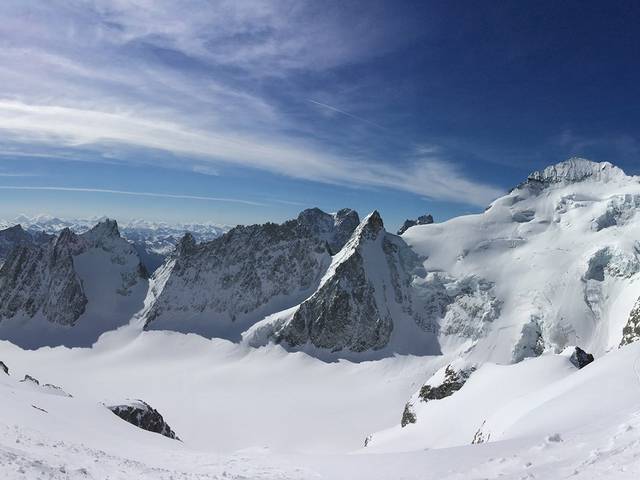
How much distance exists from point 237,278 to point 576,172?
129 meters

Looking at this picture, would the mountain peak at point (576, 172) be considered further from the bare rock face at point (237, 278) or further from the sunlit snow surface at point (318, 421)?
the sunlit snow surface at point (318, 421)

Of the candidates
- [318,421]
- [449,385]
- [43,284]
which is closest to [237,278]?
[43,284]

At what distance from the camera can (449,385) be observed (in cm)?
5497

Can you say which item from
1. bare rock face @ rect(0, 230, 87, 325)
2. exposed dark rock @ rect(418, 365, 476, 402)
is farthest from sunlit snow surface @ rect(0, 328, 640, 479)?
bare rock face @ rect(0, 230, 87, 325)

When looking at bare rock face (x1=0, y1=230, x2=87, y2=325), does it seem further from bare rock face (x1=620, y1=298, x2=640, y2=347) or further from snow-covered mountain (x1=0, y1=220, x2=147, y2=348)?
bare rock face (x1=620, y1=298, x2=640, y2=347)

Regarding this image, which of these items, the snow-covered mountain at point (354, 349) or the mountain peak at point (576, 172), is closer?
A: the snow-covered mountain at point (354, 349)

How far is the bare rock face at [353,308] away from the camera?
11981cm


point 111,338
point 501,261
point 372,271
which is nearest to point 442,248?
point 501,261

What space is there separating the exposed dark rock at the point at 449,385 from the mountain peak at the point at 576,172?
136757mm

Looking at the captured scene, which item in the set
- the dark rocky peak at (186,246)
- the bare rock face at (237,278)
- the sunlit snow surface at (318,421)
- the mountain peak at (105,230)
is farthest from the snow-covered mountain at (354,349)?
the dark rocky peak at (186,246)

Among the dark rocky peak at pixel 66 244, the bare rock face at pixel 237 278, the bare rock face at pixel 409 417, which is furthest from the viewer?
the dark rocky peak at pixel 66 244

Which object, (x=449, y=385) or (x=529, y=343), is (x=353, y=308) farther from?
(x=449, y=385)

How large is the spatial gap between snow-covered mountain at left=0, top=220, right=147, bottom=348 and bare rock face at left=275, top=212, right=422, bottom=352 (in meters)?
62.3

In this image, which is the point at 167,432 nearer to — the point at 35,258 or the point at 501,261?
the point at 501,261
